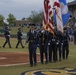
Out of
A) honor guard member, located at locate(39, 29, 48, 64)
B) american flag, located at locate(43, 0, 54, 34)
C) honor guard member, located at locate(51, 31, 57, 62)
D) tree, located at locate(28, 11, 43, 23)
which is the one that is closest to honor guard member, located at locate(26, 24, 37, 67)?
honor guard member, located at locate(39, 29, 48, 64)

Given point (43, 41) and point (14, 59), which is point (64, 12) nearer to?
point (43, 41)

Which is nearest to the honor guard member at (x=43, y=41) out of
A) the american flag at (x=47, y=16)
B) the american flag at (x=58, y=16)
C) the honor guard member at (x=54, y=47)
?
the american flag at (x=47, y=16)

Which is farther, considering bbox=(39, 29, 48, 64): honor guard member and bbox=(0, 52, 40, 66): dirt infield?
bbox=(0, 52, 40, 66): dirt infield

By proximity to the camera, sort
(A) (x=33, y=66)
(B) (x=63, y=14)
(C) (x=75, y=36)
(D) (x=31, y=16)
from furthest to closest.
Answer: (D) (x=31, y=16) → (C) (x=75, y=36) → (B) (x=63, y=14) → (A) (x=33, y=66)

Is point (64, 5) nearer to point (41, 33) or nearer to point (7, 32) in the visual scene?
point (41, 33)

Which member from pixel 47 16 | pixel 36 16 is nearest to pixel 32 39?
pixel 47 16

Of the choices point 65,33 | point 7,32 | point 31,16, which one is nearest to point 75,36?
point 7,32

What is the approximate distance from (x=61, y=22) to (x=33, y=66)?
2815 mm

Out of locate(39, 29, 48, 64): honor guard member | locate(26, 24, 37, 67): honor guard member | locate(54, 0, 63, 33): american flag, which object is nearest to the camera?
locate(26, 24, 37, 67): honor guard member

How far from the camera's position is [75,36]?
3338 cm

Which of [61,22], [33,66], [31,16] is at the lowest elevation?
[33,66]

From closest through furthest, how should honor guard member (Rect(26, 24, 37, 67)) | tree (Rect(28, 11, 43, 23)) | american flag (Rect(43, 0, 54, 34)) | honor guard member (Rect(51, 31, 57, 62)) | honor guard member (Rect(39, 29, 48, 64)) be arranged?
1. honor guard member (Rect(26, 24, 37, 67))
2. honor guard member (Rect(39, 29, 48, 64))
3. american flag (Rect(43, 0, 54, 34))
4. honor guard member (Rect(51, 31, 57, 62))
5. tree (Rect(28, 11, 43, 23))

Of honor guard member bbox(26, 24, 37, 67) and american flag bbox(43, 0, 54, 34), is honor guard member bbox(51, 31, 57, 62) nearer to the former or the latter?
american flag bbox(43, 0, 54, 34)

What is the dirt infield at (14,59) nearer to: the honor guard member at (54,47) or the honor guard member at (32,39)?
the honor guard member at (54,47)
